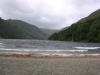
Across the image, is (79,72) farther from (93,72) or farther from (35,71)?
(35,71)

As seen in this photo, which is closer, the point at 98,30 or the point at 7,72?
the point at 7,72

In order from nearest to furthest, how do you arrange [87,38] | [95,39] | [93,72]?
[93,72]
[95,39]
[87,38]

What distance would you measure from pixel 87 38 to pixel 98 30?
11279mm

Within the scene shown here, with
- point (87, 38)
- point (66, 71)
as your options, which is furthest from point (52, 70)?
point (87, 38)

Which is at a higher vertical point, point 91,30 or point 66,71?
point 91,30

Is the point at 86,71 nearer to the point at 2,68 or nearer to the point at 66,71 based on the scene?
the point at 66,71

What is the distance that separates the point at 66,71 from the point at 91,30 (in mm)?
174249

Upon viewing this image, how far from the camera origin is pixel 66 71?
14.2 meters

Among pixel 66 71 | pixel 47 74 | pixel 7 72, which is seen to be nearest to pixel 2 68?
pixel 7 72

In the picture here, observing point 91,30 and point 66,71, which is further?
point 91,30

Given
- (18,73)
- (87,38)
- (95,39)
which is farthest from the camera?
(87,38)

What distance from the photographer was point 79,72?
1410 cm

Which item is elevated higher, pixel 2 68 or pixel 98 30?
pixel 98 30

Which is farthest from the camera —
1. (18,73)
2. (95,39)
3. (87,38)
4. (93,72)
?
(87,38)
